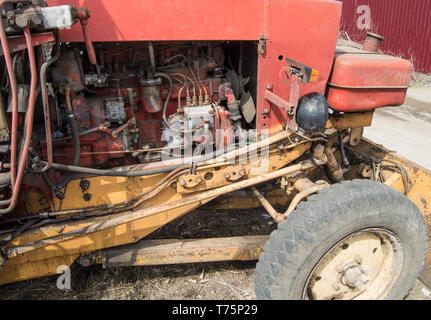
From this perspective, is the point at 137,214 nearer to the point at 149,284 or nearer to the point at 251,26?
the point at 149,284

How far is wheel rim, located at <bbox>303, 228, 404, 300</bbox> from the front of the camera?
2.37 m

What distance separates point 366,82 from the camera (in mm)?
2555

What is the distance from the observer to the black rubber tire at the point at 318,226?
2.18m

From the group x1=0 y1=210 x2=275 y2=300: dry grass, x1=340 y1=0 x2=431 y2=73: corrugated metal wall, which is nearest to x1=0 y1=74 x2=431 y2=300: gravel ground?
x1=0 y1=210 x2=275 y2=300: dry grass

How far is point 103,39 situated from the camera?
2209 mm

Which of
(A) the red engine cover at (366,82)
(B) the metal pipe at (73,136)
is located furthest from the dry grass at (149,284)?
(A) the red engine cover at (366,82)

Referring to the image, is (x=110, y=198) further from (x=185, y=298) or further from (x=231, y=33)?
(x=231, y=33)

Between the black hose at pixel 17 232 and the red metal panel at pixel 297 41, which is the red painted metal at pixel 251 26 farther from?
the black hose at pixel 17 232

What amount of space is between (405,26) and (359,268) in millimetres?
9257

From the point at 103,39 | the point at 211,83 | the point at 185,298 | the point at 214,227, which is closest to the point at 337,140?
the point at 211,83

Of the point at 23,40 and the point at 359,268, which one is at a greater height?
the point at 23,40

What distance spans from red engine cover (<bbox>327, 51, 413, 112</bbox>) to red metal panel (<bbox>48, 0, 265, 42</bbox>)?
66 cm

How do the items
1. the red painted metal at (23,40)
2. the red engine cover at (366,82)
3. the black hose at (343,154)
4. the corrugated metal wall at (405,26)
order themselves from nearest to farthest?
the red painted metal at (23,40), the red engine cover at (366,82), the black hose at (343,154), the corrugated metal wall at (405,26)

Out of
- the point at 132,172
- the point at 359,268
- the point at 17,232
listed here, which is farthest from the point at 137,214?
the point at 359,268
